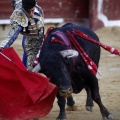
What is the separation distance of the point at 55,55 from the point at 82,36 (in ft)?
1.63

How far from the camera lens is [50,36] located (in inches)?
209

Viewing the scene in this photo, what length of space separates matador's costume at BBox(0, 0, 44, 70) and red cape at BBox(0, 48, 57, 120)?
0.48ft

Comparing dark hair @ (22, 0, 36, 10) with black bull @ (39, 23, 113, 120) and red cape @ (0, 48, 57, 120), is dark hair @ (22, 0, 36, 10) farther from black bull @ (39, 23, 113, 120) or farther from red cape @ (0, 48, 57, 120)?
red cape @ (0, 48, 57, 120)

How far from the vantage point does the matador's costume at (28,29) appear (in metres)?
5.18

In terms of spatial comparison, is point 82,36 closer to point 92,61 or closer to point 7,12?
point 92,61

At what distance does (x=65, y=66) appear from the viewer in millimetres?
5031

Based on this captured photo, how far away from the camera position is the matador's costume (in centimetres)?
518

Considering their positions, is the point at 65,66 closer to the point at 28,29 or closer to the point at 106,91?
the point at 28,29

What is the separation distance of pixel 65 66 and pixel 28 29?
68 cm

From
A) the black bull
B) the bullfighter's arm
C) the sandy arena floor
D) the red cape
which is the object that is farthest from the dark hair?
the sandy arena floor

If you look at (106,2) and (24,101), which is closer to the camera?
(24,101)

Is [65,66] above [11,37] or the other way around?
the other way around

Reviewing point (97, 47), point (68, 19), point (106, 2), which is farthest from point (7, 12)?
point (97, 47)

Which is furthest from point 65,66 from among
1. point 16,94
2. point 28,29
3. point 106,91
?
point 106,91
